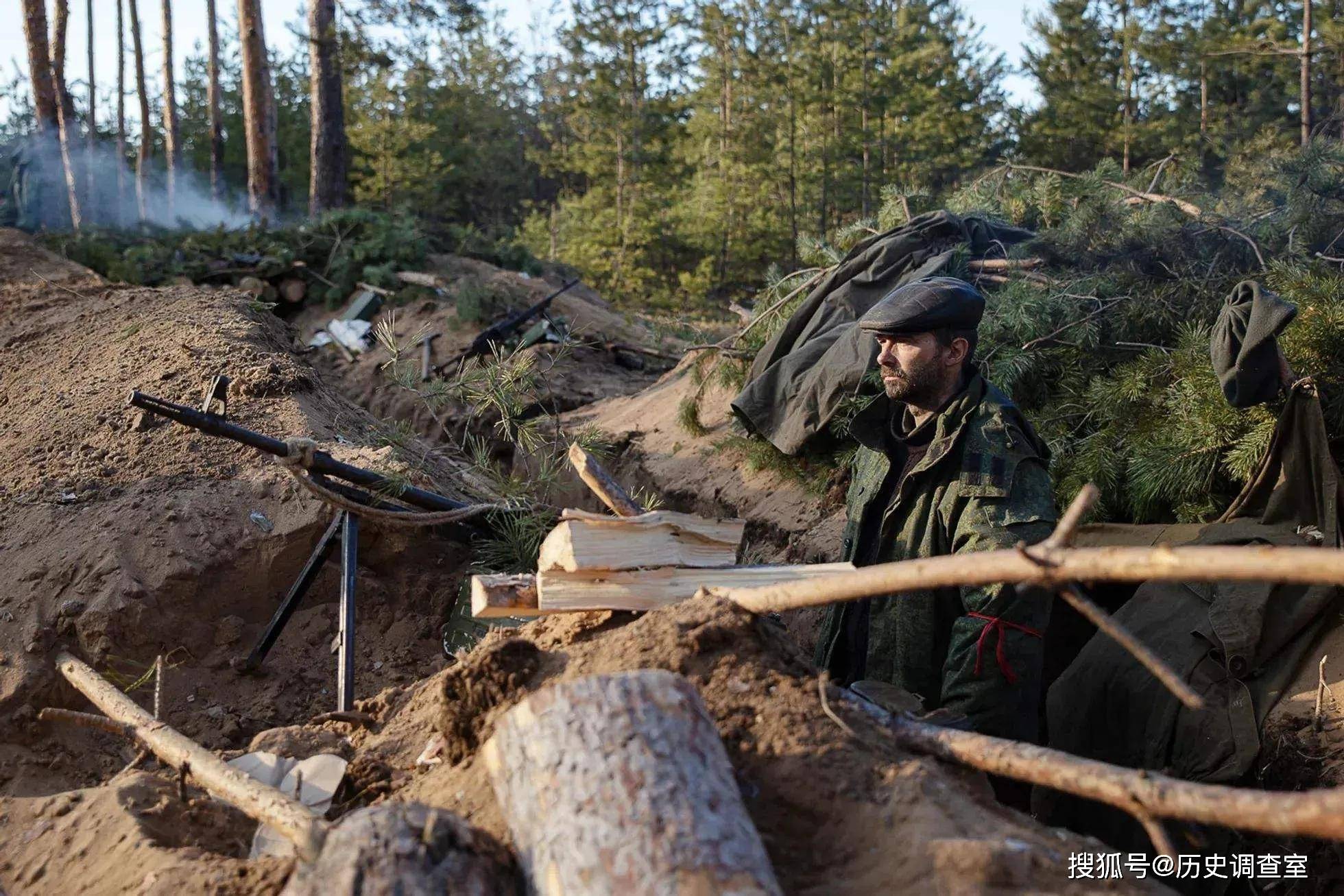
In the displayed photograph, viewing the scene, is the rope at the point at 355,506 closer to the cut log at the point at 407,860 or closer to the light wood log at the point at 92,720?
the light wood log at the point at 92,720

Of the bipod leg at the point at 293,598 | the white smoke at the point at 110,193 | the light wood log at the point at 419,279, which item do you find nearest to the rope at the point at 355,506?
the bipod leg at the point at 293,598

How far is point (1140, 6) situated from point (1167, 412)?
73.8 feet

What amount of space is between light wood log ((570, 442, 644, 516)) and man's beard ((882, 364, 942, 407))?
1012mm

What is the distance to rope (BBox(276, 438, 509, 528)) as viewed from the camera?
12.1ft

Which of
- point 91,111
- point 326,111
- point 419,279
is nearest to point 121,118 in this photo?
point 91,111

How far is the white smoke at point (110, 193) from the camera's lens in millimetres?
17562

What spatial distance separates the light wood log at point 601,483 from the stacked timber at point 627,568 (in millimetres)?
141

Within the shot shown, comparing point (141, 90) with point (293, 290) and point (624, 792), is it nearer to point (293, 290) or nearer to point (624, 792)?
point (293, 290)

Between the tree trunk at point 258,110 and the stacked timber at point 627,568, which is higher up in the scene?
the tree trunk at point 258,110

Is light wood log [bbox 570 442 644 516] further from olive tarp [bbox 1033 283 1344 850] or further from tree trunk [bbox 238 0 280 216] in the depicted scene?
tree trunk [bbox 238 0 280 216]

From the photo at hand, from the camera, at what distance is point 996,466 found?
3.18 m

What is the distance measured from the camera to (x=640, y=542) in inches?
105

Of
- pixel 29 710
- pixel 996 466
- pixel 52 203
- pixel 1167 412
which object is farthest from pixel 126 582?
pixel 52 203

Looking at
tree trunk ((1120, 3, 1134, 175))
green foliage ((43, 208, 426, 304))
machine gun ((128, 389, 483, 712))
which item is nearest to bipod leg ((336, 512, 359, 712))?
machine gun ((128, 389, 483, 712))
